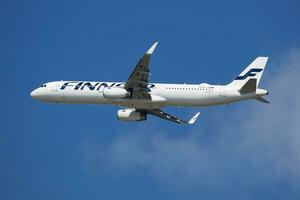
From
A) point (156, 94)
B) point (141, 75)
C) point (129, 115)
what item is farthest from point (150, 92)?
point (129, 115)

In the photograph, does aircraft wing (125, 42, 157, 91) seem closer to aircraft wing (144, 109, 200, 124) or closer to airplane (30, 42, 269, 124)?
airplane (30, 42, 269, 124)

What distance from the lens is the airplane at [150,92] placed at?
282 feet

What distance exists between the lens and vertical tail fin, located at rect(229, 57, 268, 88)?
90.1 meters

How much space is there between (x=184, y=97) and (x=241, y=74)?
26.9 feet

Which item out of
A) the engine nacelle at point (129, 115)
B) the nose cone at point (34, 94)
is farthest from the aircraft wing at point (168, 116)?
the nose cone at point (34, 94)

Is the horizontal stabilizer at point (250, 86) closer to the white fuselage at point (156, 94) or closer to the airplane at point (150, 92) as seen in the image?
the airplane at point (150, 92)

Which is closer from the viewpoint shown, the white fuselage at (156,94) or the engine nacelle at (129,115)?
the white fuselage at (156,94)

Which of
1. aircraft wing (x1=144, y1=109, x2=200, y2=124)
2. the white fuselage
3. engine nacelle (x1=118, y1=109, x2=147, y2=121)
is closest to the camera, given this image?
the white fuselage

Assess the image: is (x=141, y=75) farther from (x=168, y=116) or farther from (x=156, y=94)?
(x=168, y=116)

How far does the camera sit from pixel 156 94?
90.1 m

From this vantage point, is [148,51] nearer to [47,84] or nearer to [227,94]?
[227,94]

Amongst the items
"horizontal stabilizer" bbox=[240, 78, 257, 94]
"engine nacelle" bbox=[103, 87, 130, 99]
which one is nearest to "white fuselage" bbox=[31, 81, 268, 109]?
"horizontal stabilizer" bbox=[240, 78, 257, 94]

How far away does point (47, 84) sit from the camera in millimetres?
96125

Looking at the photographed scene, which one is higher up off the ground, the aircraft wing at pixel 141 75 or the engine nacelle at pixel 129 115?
the aircraft wing at pixel 141 75
